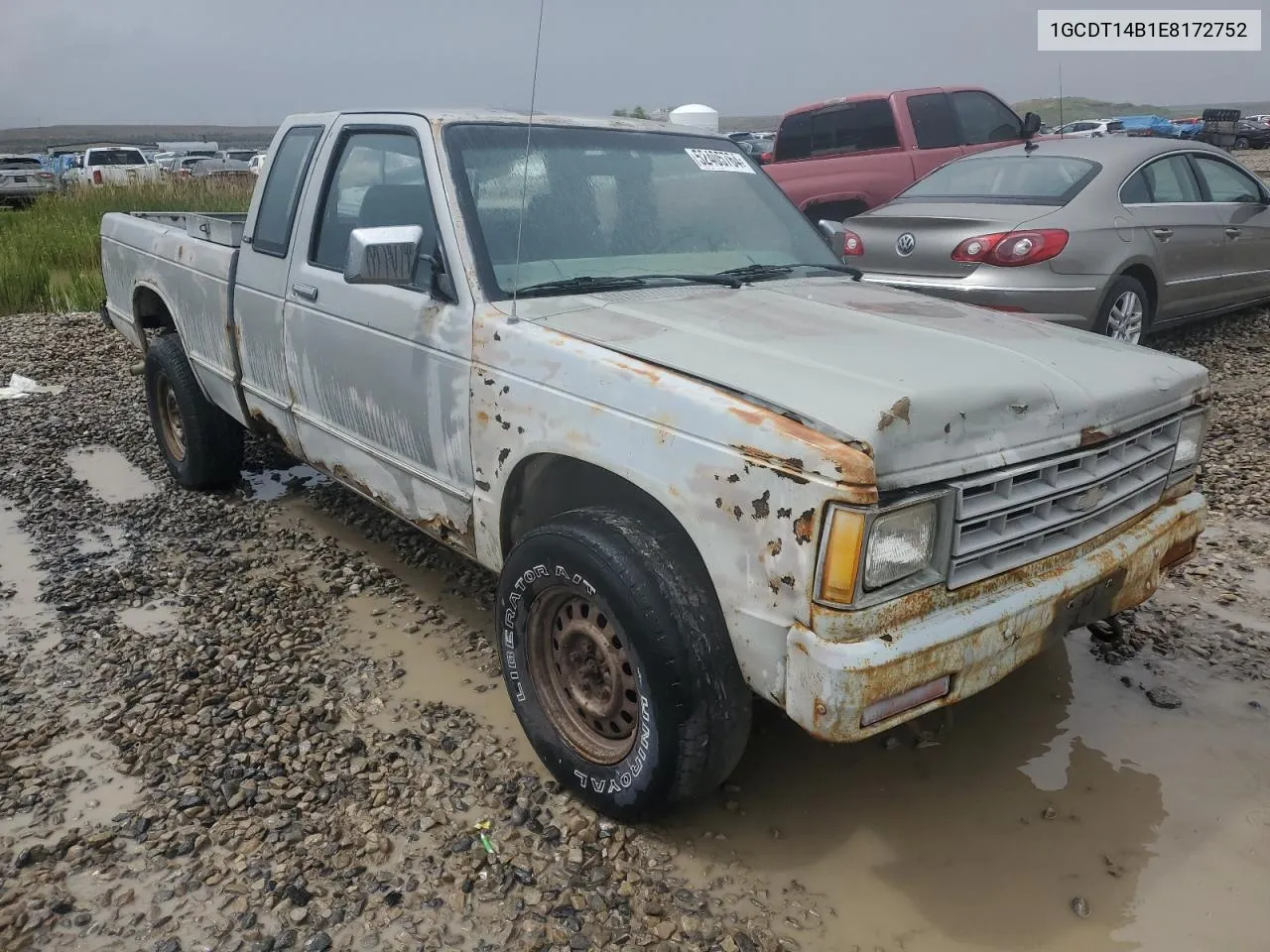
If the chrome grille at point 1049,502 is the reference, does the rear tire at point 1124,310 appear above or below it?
above

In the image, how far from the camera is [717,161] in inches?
151

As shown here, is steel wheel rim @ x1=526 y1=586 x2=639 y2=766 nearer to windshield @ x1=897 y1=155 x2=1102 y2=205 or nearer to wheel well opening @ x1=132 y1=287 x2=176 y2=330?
wheel well opening @ x1=132 y1=287 x2=176 y2=330

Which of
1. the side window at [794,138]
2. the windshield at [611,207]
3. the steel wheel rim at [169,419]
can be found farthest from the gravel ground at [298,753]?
the side window at [794,138]

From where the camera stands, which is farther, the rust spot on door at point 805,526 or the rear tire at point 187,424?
the rear tire at point 187,424

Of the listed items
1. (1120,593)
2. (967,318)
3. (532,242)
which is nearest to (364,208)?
(532,242)

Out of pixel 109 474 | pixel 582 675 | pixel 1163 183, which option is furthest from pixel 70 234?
pixel 582 675

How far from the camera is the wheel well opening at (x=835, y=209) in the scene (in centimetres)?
950

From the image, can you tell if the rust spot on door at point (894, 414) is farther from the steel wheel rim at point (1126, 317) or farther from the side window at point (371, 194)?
the steel wheel rim at point (1126, 317)

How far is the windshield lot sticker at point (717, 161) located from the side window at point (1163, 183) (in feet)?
12.2

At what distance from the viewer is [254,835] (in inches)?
104

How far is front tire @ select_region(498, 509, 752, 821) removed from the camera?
7.71 ft

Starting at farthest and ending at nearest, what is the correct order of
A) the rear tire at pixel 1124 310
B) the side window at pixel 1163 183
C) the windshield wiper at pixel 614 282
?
the side window at pixel 1163 183
the rear tire at pixel 1124 310
the windshield wiper at pixel 614 282

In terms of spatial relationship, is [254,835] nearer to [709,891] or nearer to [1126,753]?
[709,891]

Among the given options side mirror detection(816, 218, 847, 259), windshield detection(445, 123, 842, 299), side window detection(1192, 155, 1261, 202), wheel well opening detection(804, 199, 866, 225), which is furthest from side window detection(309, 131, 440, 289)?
wheel well opening detection(804, 199, 866, 225)
